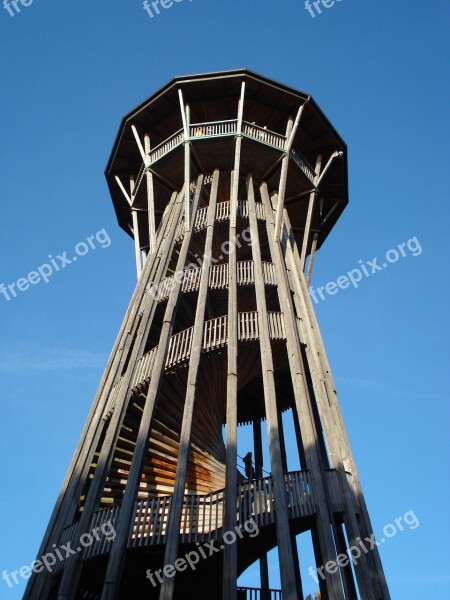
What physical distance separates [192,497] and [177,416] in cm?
278

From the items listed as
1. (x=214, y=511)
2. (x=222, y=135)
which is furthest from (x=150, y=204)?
(x=214, y=511)

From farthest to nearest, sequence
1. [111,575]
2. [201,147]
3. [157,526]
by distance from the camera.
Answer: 1. [201,147]
2. [157,526]
3. [111,575]

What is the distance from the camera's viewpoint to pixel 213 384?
45.7 feet

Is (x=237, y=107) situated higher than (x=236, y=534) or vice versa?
(x=237, y=107)

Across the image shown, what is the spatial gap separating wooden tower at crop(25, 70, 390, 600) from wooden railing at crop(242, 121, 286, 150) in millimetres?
60

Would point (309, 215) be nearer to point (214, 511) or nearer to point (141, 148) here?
point (141, 148)

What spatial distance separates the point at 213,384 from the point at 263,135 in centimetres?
827

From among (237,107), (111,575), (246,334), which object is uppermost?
(237,107)

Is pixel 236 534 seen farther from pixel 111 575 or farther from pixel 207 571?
pixel 207 571

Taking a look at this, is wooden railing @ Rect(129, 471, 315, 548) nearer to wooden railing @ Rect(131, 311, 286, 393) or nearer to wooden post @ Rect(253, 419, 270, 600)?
wooden railing @ Rect(131, 311, 286, 393)

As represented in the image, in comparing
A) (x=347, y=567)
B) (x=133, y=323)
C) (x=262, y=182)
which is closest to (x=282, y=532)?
(x=347, y=567)

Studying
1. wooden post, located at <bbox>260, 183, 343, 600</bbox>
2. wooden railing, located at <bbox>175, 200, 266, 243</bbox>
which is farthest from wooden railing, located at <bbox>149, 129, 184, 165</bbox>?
wooden post, located at <bbox>260, 183, 343, 600</bbox>

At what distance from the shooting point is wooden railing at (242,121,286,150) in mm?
17203

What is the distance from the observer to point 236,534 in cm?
951
